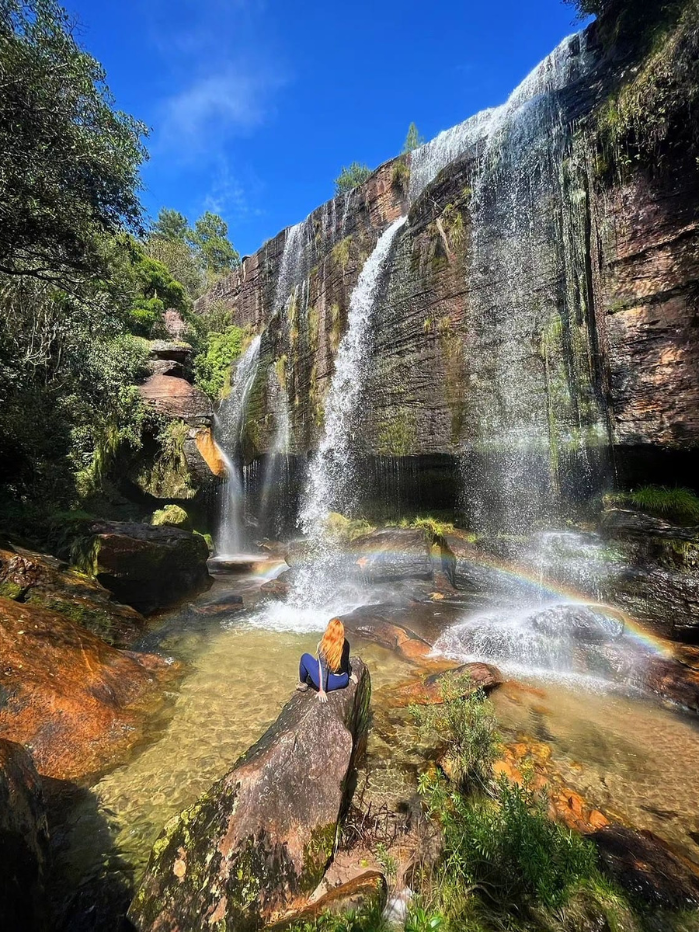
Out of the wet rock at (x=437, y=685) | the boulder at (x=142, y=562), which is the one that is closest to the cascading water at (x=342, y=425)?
the boulder at (x=142, y=562)

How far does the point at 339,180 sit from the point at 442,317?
35627 mm

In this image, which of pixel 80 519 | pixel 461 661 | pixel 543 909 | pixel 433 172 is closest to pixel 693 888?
pixel 543 909

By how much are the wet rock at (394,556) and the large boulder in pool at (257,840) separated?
810cm

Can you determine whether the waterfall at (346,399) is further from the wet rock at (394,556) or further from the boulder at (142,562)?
the boulder at (142,562)

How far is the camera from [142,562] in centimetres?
1026

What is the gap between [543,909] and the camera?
7.96 feet

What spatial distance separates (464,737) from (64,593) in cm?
747

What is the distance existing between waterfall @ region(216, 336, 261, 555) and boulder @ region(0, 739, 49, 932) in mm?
18409

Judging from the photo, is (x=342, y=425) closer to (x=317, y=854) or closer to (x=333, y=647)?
(x=333, y=647)

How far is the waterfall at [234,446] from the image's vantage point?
823 inches

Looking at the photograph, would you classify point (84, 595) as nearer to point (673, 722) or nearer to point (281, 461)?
point (673, 722)

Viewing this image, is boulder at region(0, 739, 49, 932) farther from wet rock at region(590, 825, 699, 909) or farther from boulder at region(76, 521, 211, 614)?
boulder at region(76, 521, 211, 614)

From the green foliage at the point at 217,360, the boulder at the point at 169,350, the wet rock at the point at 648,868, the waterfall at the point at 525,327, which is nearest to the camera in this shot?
the wet rock at the point at 648,868

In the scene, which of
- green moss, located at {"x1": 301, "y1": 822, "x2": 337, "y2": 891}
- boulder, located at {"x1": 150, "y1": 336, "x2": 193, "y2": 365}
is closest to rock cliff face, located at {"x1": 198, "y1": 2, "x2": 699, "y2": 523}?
boulder, located at {"x1": 150, "y1": 336, "x2": 193, "y2": 365}
